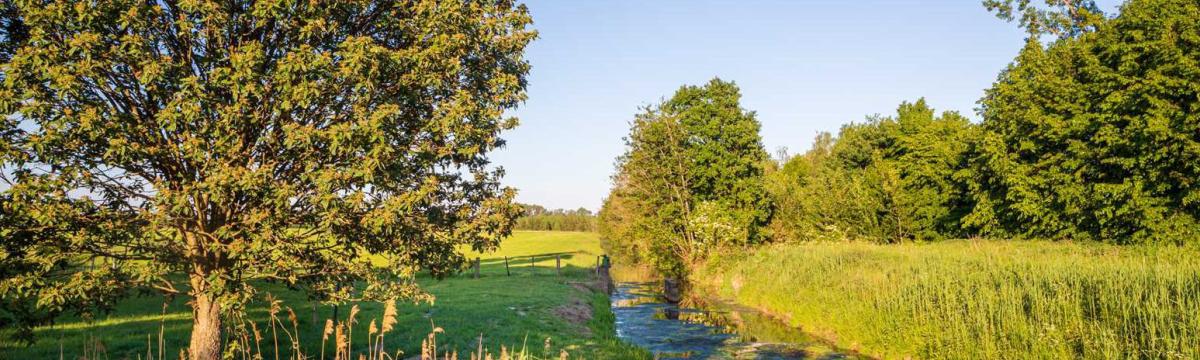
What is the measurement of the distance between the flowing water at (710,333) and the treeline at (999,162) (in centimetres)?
1269

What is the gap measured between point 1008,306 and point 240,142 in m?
15.3

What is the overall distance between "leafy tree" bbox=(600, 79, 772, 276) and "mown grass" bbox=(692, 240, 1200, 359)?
16.2 metres

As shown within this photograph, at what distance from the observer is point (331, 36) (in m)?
9.94

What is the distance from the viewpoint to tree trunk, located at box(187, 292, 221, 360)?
34.0 ft

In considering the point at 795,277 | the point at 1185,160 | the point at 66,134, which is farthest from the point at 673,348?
the point at 1185,160

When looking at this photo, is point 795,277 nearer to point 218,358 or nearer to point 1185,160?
point 1185,160

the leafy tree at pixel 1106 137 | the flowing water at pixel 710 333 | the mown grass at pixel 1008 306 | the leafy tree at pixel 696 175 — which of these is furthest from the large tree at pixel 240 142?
the leafy tree at pixel 696 175

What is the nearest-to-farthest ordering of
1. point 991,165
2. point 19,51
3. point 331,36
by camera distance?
point 19,51, point 331,36, point 991,165

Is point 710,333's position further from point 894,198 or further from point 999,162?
point 894,198

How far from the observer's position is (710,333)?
69.6 ft

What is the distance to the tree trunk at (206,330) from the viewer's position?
10.4 meters

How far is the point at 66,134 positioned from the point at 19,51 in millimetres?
1126

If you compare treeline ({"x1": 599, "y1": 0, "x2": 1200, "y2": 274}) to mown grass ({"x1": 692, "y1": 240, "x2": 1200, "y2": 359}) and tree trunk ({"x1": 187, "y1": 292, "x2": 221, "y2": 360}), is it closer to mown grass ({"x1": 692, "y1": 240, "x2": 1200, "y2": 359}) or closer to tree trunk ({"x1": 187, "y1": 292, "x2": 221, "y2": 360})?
mown grass ({"x1": 692, "y1": 240, "x2": 1200, "y2": 359})

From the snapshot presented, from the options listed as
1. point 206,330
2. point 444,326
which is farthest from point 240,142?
point 444,326
